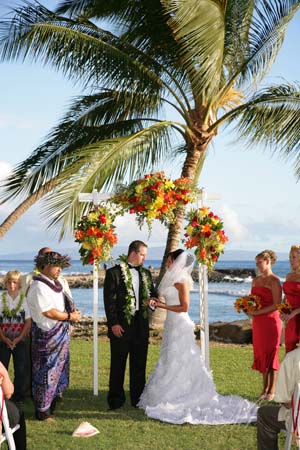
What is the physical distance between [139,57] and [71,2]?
2702mm

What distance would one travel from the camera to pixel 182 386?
8.37 m

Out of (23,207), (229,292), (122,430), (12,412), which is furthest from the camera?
(229,292)

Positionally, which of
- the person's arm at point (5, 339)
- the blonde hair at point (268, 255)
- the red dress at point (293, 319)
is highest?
the blonde hair at point (268, 255)

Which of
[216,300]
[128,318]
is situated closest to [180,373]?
[128,318]

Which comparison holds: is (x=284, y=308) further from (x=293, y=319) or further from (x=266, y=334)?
(x=266, y=334)

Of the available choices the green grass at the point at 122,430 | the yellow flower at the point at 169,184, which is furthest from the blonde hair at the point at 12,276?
the yellow flower at the point at 169,184

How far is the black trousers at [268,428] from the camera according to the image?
18.3 feet

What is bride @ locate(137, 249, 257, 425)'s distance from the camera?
26.8 ft

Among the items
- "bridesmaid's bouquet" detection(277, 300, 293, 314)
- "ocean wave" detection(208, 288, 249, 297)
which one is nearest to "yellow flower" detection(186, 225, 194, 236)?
"bridesmaid's bouquet" detection(277, 300, 293, 314)

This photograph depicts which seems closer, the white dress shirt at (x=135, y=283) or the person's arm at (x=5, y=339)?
the white dress shirt at (x=135, y=283)

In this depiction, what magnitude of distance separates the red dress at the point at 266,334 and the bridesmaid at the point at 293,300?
0.15m

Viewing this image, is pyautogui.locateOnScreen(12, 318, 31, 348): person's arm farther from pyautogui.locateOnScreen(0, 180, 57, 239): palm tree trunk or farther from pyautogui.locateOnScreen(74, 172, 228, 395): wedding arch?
pyautogui.locateOnScreen(0, 180, 57, 239): palm tree trunk

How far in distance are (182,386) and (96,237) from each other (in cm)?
214

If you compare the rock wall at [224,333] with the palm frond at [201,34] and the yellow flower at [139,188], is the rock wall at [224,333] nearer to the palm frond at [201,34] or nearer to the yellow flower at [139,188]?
the palm frond at [201,34]
